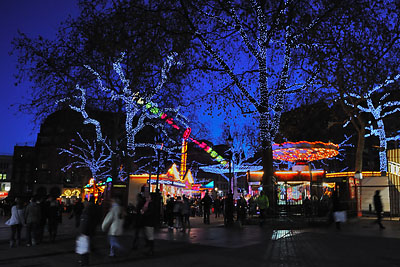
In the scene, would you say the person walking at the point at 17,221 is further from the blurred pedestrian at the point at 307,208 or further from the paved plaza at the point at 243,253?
the blurred pedestrian at the point at 307,208

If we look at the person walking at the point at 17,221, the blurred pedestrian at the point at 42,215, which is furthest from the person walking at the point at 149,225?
the blurred pedestrian at the point at 42,215

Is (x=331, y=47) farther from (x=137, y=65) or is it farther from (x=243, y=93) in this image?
(x=137, y=65)

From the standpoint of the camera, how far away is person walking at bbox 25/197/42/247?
12.4 metres

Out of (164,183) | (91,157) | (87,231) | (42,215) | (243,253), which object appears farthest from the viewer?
(91,157)

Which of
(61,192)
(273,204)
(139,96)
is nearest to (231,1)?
(139,96)

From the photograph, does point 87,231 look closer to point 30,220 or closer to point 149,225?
point 149,225

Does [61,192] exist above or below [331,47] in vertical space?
below

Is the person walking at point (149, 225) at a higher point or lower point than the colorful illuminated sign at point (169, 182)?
lower

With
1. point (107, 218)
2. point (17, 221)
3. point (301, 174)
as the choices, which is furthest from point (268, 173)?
point (17, 221)

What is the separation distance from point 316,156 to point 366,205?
5553mm

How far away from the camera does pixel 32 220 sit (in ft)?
40.7

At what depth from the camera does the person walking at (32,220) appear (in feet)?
40.7

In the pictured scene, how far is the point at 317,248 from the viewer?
10.1 m

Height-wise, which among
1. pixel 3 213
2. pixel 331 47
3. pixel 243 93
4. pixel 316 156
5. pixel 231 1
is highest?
pixel 231 1
